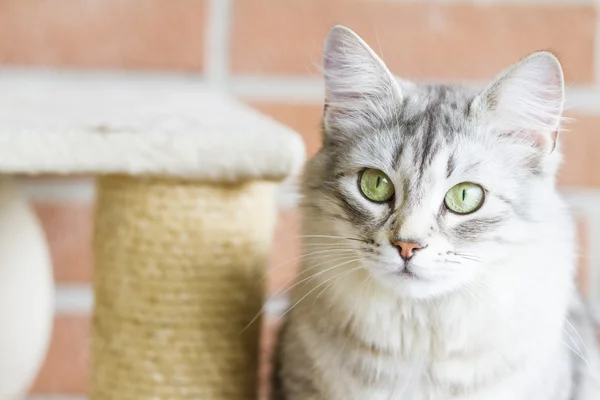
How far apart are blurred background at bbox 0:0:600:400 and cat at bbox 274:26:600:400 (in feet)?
1.65

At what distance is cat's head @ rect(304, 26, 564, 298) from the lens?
0.87 metres

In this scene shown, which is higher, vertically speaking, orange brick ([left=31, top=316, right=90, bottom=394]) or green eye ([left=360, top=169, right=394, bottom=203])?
green eye ([left=360, top=169, right=394, bottom=203])

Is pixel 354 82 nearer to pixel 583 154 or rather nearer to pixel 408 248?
pixel 408 248

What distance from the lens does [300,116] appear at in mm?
1526

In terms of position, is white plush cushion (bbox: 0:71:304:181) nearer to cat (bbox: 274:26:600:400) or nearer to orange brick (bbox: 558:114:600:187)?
cat (bbox: 274:26:600:400)

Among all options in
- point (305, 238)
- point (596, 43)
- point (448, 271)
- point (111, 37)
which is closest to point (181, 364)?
point (305, 238)

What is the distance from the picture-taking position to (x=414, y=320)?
94 cm

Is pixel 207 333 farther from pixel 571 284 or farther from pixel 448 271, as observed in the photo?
pixel 571 284

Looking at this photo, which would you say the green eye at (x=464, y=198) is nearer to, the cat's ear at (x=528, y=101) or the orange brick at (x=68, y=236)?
the cat's ear at (x=528, y=101)

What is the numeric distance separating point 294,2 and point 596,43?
0.59 meters

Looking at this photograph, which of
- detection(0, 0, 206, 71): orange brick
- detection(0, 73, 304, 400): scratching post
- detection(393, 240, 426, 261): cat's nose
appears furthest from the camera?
detection(0, 0, 206, 71): orange brick

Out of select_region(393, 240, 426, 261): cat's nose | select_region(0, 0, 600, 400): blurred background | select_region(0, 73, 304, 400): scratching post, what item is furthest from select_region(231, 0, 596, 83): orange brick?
select_region(393, 240, 426, 261): cat's nose

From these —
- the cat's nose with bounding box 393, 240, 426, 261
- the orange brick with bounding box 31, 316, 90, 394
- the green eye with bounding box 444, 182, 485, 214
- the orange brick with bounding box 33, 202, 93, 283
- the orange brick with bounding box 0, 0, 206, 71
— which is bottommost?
the orange brick with bounding box 31, 316, 90, 394

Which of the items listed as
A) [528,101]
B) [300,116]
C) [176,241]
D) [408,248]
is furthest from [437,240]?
[300,116]
